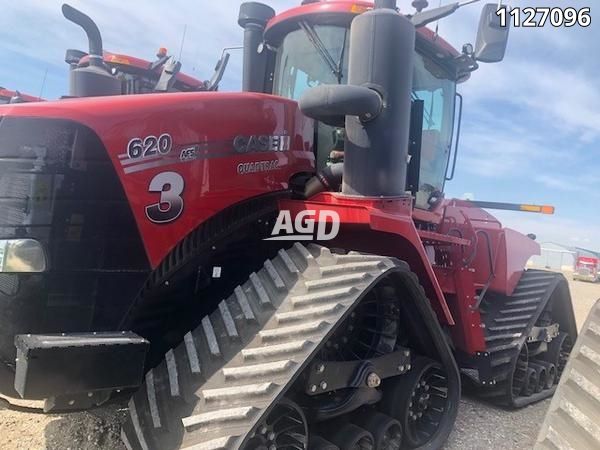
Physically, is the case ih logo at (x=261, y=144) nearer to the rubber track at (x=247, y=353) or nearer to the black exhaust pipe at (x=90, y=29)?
the rubber track at (x=247, y=353)

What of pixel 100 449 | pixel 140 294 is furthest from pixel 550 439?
pixel 100 449

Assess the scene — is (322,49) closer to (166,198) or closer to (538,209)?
(166,198)

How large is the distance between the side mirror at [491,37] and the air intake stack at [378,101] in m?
0.71

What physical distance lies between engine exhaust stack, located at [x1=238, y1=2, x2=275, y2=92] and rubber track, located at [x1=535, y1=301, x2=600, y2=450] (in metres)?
2.78

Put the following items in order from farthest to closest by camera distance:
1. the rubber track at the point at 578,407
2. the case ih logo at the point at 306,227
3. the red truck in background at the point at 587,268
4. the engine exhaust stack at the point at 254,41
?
the red truck in background at the point at 587,268, the engine exhaust stack at the point at 254,41, the case ih logo at the point at 306,227, the rubber track at the point at 578,407

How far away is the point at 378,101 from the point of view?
274 centimetres

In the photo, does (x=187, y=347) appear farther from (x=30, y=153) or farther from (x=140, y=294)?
(x=30, y=153)

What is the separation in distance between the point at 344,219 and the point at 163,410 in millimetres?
1290

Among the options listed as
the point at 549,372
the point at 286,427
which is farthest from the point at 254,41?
the point at 549,372

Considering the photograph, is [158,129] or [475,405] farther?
[475,405]

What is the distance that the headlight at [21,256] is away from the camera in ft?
6.99

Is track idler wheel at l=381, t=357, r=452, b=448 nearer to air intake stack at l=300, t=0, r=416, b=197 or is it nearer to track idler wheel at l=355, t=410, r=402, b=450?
track idler wheel at l=355, t=410, r=402, b=450

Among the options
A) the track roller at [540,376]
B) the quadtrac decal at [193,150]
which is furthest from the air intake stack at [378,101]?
the track roller at [540,376]

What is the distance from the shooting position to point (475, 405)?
4.68m
